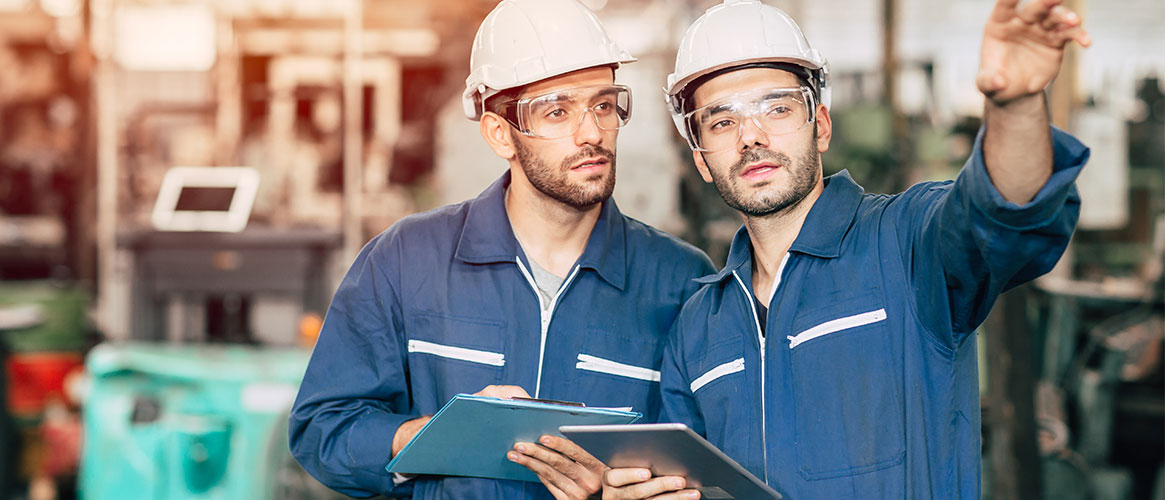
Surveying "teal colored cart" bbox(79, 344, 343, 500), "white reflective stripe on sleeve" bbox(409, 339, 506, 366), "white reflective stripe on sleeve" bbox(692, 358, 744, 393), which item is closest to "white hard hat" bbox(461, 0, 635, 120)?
"white reflective stripe on sleeve" bbox(409, 339, 506, 366)

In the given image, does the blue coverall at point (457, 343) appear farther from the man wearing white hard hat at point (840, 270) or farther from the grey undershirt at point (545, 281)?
the man wearing white hard hat at point (840, 270)

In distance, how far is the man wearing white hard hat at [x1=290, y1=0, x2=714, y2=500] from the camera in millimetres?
2256

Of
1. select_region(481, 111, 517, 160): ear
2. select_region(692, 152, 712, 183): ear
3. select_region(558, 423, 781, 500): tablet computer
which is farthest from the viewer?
select_region(481, 111, 517, 160): ear

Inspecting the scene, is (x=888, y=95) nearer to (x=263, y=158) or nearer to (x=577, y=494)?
(x=263, y=158)

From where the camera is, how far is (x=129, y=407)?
4.93m

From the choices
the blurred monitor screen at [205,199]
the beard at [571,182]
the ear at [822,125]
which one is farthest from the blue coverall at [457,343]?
the blurred monitor screen at [205,199]

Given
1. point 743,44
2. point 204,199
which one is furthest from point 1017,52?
point 204,199

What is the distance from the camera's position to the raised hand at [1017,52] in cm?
144

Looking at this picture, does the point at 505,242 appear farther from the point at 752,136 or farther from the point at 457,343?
the point at 752,136

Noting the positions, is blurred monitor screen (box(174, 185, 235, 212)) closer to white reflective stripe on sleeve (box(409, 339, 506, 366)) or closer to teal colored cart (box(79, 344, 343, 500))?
teal colored cart (box(79, 344, 343, 500))

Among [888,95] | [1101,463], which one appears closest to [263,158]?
[888,95]

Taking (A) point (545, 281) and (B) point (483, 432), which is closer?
(B) point (483, 432)

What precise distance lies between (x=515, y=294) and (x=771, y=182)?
2.07ft

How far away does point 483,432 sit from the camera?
1.94m
